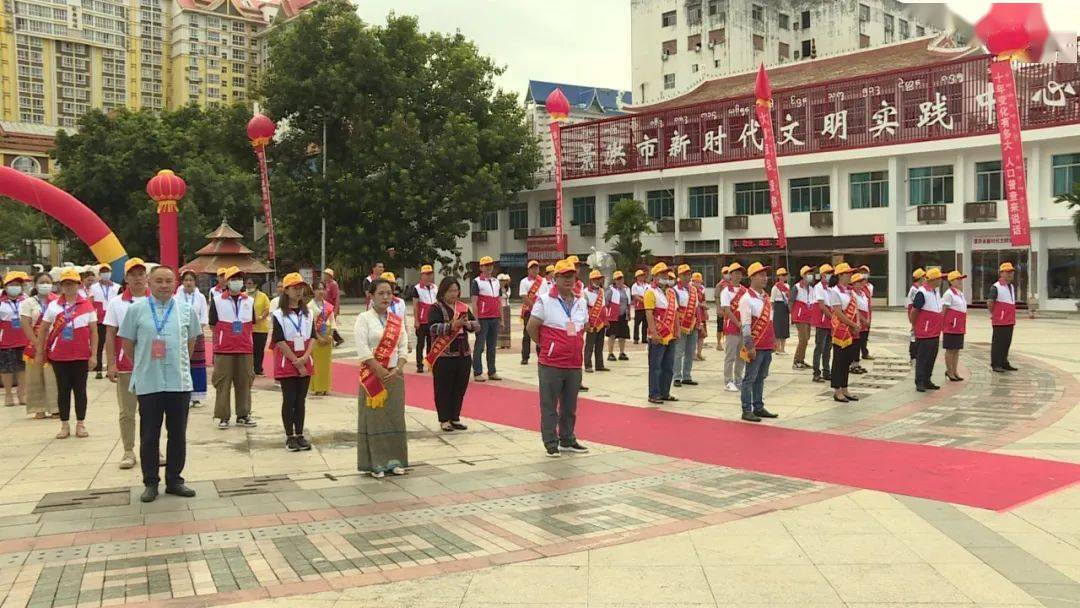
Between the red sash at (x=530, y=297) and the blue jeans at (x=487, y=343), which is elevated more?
the red sash at (x=530, y=297)

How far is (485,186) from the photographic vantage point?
36531 millimetres

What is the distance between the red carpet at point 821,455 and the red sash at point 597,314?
274cm

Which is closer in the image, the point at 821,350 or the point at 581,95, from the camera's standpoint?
the point at 821,350

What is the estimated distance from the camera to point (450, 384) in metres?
8.88

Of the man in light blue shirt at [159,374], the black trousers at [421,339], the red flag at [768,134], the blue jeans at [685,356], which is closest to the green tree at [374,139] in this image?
the red flag at [768,134]

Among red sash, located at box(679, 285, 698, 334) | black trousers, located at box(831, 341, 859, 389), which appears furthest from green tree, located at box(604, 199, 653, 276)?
black trousers, located at box(831, 341, 859, 389)

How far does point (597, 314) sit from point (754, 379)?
13.4 feet

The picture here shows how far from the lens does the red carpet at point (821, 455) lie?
6.45 metres

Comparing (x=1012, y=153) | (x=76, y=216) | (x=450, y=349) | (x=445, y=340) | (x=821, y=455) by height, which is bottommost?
(x=821, y=455)

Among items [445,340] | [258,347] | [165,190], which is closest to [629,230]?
[165,190]

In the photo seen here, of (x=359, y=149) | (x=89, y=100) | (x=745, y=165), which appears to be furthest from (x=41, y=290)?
(x=89, y=100)

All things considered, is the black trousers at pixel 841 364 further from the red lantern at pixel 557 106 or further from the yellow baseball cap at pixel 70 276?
the red lantern at pixel 557 106

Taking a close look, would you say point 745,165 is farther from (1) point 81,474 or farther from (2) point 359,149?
(1) point 81,474

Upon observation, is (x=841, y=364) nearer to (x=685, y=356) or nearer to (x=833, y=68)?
(x=685, y=356)
